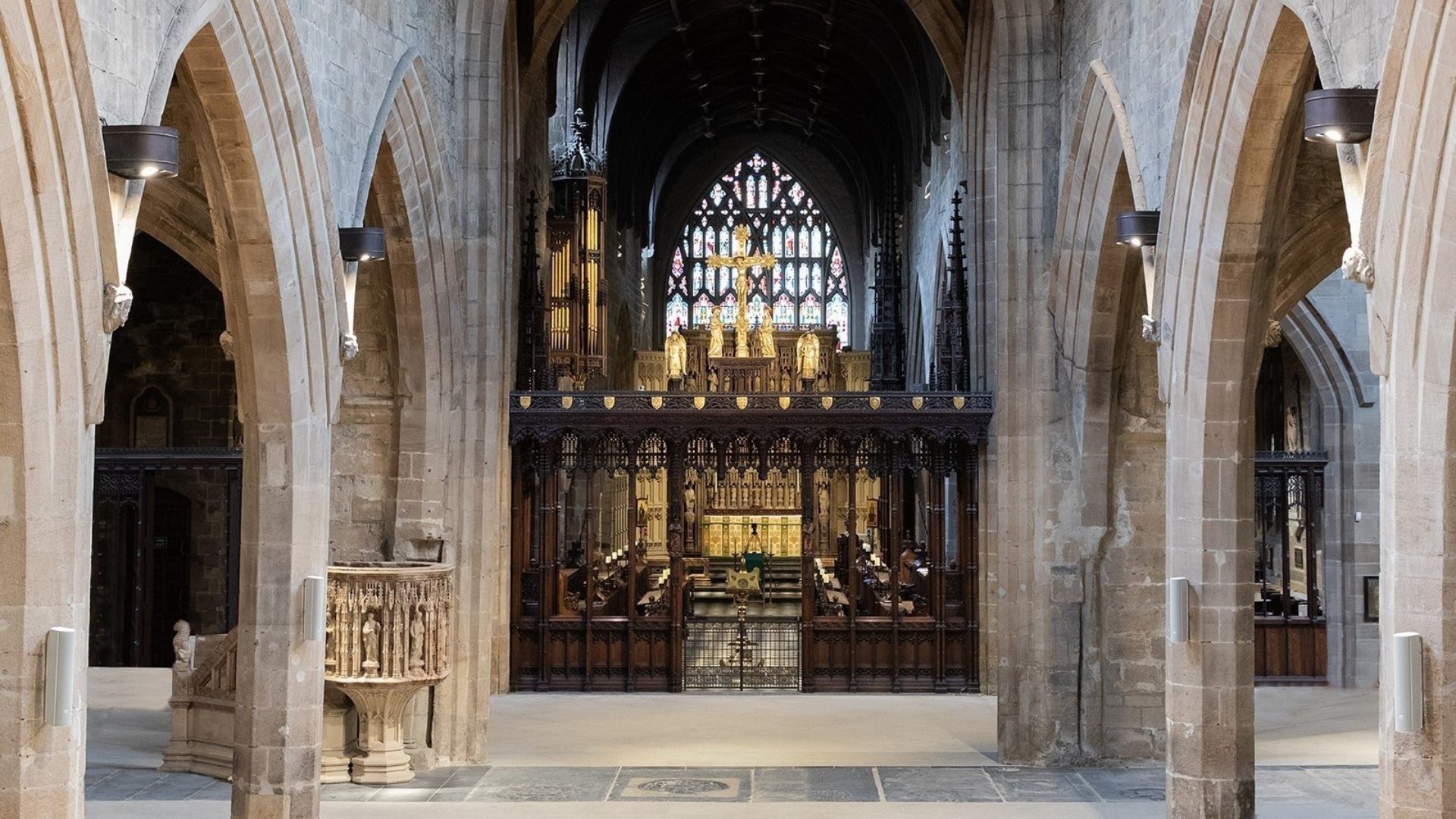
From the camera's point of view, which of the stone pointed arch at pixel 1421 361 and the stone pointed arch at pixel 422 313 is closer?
the stone pointed arch at pixel 1421 361

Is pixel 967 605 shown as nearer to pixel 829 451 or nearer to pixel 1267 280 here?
pixel 829 451

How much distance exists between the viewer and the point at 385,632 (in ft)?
33.6

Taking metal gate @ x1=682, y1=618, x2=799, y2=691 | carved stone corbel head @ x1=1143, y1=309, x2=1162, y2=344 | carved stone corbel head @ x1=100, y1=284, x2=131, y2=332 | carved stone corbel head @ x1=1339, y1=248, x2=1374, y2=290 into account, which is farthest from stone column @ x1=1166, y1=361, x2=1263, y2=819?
metal gate @ x1=682, y1=618, x2=799, y2=691

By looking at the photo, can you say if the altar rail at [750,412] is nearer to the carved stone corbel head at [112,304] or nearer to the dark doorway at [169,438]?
the dark doorway at [169,438]

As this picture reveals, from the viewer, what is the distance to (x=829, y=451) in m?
15.2

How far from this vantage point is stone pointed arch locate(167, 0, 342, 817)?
7793 millimetres

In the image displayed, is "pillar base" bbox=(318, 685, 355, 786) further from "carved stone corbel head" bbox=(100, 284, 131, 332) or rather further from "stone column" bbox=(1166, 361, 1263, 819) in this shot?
"stone column" bbox=(1166, 361, 1263, 819)

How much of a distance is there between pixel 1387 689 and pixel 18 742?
527 cm

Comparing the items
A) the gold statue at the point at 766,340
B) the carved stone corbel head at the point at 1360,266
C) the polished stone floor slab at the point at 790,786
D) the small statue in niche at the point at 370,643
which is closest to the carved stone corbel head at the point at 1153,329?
the carved stone corbel head at the point at 1360,266

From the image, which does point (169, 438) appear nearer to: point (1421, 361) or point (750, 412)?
point (750, 412)

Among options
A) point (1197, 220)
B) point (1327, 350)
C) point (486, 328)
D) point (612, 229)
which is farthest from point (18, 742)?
point (612, 229)

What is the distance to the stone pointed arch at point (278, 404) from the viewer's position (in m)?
7.79

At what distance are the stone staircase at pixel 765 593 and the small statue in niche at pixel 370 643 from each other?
29.8ft

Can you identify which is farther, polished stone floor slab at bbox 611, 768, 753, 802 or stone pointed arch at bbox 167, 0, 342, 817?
polished stone floor slab at bbox 611, 768, 753, 802
